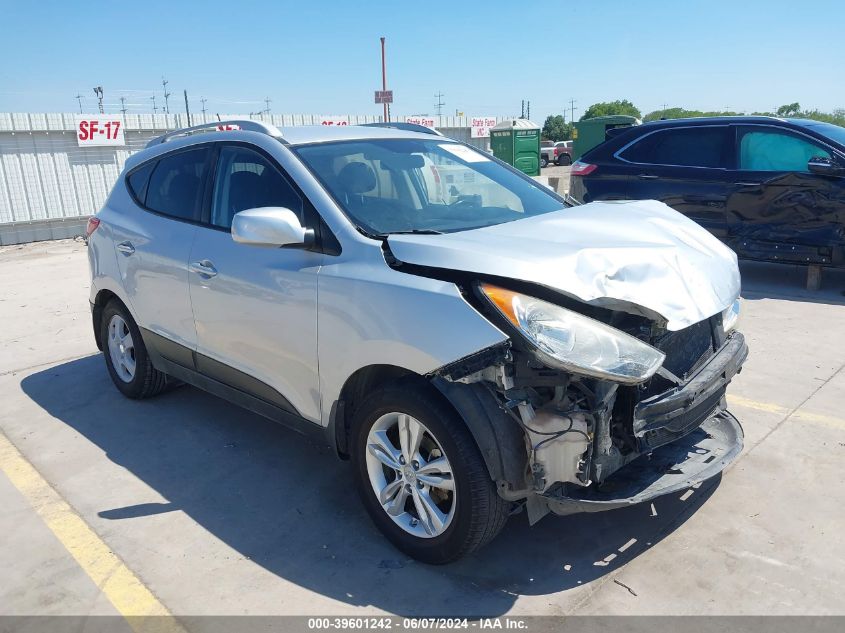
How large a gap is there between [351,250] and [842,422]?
3259mm

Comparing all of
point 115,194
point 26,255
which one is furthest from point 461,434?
point 26,255

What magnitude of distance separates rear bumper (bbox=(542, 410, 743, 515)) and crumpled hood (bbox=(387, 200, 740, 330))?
67 centimetres

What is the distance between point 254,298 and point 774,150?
20.5ft

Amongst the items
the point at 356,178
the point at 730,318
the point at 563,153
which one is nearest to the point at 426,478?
the point at 356,178

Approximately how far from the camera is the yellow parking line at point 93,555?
2.80m

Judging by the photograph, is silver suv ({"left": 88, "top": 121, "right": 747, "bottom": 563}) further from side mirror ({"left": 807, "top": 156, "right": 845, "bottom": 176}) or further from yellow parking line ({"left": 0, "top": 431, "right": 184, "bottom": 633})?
side mirror ({"left": 807, "top": 156, "right": 845, "bottom": 176})

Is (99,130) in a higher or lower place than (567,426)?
higher

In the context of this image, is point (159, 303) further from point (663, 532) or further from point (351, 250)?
point (663, 532)

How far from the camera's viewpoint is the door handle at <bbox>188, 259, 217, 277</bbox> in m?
3.81

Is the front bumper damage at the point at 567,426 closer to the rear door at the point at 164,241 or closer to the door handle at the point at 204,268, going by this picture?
the door handle at the point at 204,268

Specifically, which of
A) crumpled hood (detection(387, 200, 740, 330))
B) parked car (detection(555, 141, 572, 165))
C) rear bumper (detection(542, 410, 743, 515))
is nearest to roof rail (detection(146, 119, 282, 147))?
crumpled hood (detection(387, 200, 740, 330))

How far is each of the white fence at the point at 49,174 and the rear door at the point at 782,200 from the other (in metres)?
12.1

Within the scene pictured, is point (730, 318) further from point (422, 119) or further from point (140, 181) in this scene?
point (422, 119)

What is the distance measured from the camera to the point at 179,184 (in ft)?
14.3
